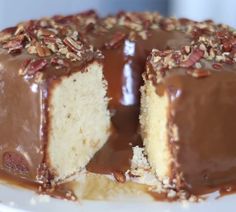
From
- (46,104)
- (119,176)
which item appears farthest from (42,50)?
(119,176)

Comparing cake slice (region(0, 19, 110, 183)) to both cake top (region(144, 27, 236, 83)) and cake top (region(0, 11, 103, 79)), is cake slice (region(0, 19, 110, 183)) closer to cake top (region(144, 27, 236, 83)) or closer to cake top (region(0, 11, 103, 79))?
cake top (region(0, 11, 103, 79))

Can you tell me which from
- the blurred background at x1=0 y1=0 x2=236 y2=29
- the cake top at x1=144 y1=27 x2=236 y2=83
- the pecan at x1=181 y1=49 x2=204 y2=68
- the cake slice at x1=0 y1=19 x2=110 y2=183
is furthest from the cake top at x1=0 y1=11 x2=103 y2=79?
the blurred background at x1=0 y1=0 x2=236 y2=29

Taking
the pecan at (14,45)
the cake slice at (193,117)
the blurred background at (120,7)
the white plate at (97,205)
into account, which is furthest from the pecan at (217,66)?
the blurred background at (120,7)

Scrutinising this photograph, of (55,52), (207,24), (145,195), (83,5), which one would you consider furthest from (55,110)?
(83,5)

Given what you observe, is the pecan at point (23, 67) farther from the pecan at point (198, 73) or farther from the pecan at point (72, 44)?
the pecan at point (198, 73)

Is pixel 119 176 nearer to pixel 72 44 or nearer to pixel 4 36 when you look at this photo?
pixel 72 44

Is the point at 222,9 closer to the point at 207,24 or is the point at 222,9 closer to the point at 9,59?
the point at 207,24
